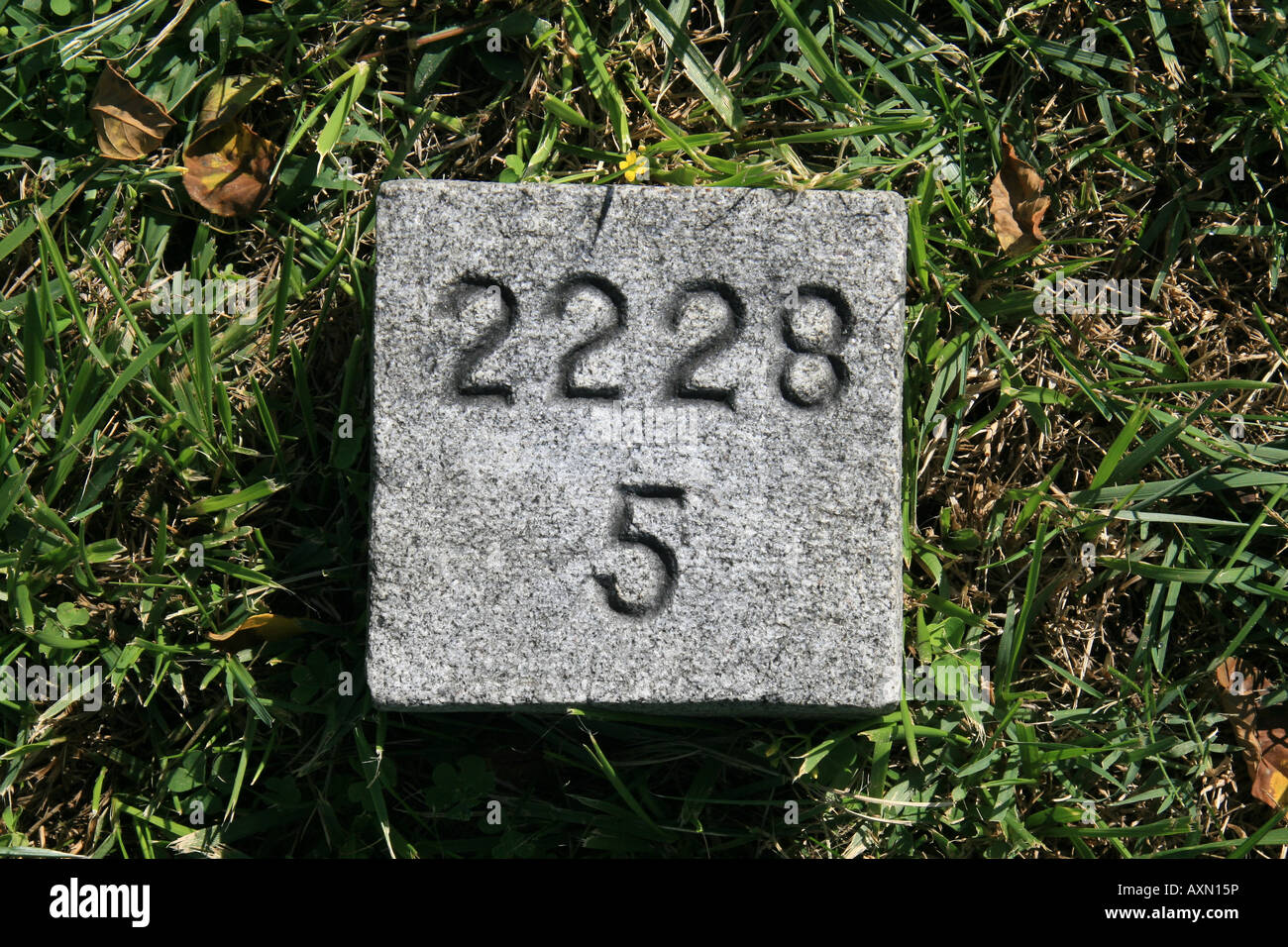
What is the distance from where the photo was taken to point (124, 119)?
2264 mm

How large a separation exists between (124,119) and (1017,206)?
5.98 ft

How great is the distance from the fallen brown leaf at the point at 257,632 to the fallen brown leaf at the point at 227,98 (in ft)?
3.29

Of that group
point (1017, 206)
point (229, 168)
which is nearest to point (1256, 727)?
point (1017, 206)

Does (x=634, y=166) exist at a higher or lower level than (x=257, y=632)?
higher

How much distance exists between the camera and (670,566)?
6.29 feet

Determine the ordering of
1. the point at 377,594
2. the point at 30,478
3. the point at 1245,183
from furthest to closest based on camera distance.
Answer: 1. the point at 1245,183
2. the point at 30,478
3. the point at 377,594

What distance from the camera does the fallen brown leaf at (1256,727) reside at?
2.25 meters

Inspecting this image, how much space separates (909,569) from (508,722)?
0.85 metres

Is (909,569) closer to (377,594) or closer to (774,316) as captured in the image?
(774,316)

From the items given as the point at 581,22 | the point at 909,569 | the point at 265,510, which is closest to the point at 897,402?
the point at 909,569

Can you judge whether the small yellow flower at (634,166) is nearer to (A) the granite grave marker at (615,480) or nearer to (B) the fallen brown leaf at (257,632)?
(A) the granite grave marker at (615,480)

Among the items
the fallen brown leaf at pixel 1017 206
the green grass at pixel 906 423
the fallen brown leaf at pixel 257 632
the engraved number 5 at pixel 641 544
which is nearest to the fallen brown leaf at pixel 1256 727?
the green grass at pixel 906 423

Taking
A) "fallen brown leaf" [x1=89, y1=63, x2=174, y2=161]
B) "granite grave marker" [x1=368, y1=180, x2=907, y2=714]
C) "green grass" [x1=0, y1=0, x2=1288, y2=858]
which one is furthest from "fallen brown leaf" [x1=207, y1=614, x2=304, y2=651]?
"fallen brown leaf" [x1=89, y1=63, x2=174, y2=161]

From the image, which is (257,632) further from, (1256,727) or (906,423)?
(1256,727)
